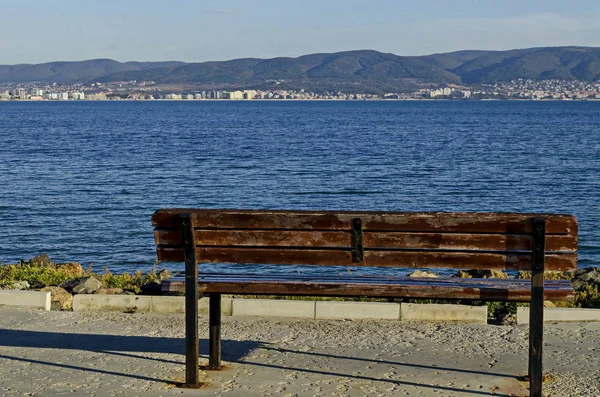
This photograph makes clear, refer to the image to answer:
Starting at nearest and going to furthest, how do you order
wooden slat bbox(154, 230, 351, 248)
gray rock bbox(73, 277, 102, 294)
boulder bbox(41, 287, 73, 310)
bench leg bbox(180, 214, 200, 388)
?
wooden slat bbox(154, 230, 351, 248) < bench leg bbox(180, 214, 200, 388) < boulder bbox(41, 287, 73, 310) < gray rock bbox(73, 277, 102, 294)

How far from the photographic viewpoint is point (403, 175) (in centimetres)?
4434

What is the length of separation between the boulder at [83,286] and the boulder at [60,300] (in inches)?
21.1

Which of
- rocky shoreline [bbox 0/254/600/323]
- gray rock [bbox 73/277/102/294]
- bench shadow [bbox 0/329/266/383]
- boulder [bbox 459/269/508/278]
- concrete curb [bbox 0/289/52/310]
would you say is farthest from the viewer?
boulder [bbox 459/269/508/278]

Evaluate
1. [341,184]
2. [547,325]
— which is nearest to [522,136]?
[341,184]

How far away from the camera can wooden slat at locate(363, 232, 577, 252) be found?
6062 millimetres

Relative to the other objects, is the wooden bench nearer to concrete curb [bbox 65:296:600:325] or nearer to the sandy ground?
the sandy ground

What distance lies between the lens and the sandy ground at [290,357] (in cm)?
649

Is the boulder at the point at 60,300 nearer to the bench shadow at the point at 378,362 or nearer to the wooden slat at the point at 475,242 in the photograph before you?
the bench shadow at the point at 378,362

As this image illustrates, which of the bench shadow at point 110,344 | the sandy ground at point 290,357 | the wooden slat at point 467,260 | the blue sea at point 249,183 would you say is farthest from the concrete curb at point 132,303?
the blue sea at point 249,183

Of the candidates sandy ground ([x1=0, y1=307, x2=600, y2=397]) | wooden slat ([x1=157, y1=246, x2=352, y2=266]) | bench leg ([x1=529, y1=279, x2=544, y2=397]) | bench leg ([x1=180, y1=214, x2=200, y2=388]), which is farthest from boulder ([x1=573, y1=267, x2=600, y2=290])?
bench leg ([x1=180, y1=214, x2=200, y2=388])

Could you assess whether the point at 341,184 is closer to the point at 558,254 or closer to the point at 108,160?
the point at 108,160

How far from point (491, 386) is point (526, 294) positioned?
0.71m

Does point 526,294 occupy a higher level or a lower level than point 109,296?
higher

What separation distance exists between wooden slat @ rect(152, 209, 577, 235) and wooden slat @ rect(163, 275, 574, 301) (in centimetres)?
50
